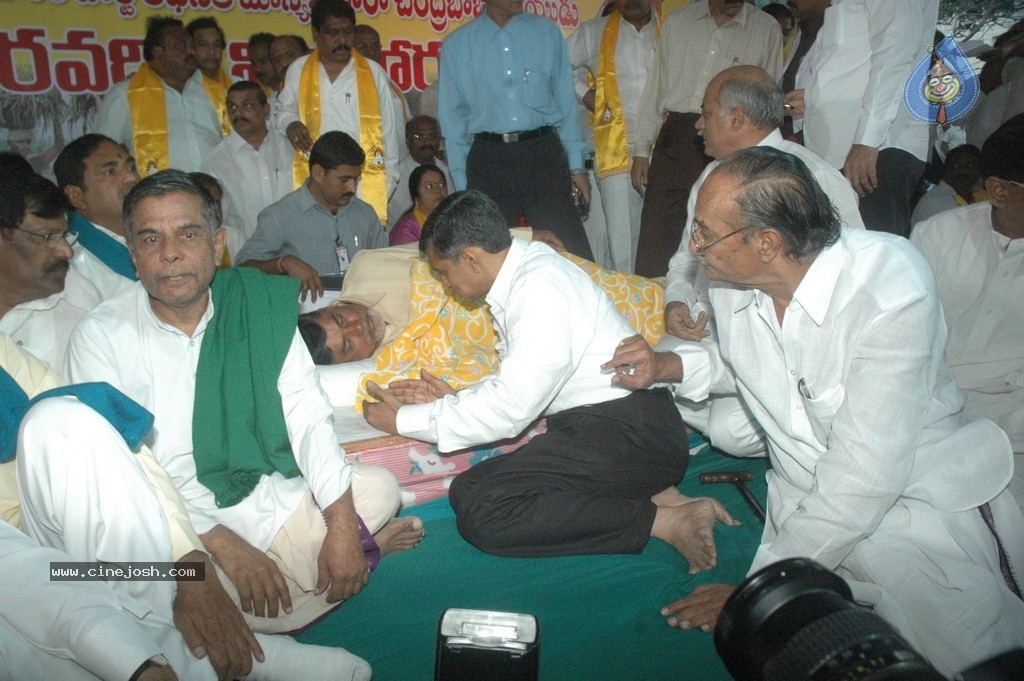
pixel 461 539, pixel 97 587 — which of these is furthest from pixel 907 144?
pixel 97 587

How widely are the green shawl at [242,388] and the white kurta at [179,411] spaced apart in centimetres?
4

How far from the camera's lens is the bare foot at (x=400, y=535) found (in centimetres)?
247

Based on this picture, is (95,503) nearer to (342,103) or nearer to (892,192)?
(892,192)

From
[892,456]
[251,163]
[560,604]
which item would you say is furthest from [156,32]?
[892,456]

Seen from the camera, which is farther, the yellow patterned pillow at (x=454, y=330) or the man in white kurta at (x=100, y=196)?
the yellow patterned pillow at (x=454, y=330)

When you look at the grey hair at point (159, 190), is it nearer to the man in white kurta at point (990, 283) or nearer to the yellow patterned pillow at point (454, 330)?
the yellow patterned pillow at point (454, 330)

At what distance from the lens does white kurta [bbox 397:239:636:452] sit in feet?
7.98

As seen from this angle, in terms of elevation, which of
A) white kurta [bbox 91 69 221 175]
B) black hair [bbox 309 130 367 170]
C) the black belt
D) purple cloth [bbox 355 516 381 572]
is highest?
white kurta [bbox 91 69 221 175]

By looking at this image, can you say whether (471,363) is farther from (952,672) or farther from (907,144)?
(907,144)

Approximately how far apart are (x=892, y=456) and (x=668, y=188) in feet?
9.85

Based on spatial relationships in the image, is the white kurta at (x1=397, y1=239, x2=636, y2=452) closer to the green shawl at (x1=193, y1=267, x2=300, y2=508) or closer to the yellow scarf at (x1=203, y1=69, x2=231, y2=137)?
the green shawl at (x1=193, y1=267, x2=300, y2=508)

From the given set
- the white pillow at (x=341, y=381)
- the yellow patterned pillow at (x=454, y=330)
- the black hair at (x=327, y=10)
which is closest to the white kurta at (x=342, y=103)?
the black hair at (x=327, y=10)

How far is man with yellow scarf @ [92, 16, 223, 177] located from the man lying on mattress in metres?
3.39

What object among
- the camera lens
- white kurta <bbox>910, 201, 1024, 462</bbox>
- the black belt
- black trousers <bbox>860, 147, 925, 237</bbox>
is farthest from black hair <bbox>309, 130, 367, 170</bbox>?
the camera lens
